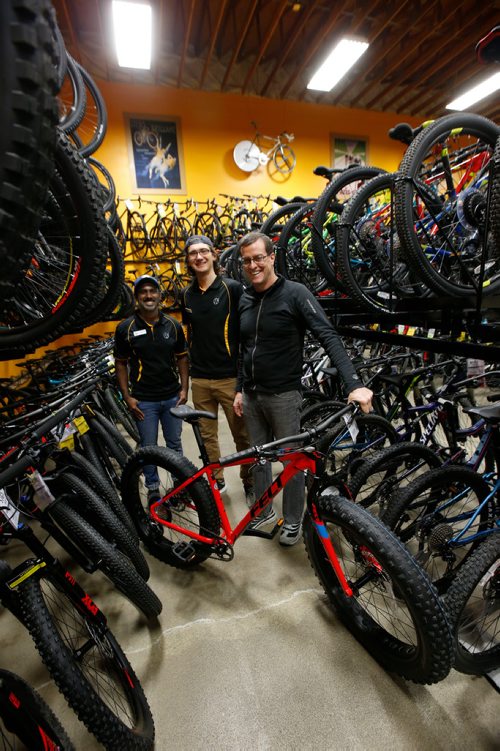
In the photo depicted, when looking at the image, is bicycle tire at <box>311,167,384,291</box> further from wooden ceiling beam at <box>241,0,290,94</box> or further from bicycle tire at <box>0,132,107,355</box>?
wooden ceiling beam at <box>241,0,290,94</box>

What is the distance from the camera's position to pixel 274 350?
1.91 metres

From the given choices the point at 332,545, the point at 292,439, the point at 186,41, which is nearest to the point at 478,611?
the point at 332,545

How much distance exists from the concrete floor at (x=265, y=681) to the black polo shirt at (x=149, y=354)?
122 cm

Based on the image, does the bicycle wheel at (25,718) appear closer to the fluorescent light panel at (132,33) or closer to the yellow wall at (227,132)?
the yellow wall at (227,132)

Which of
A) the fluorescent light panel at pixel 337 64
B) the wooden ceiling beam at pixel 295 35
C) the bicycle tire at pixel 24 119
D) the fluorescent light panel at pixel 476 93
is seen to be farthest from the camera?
the fluorescent light panel at pixel 476 93

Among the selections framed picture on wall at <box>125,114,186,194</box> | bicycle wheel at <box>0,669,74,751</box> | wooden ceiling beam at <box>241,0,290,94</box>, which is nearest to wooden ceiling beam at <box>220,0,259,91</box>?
wooden ceiling beam at <box>241,0,290,94</box>

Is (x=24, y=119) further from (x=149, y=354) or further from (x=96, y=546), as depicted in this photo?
(x=149, y=354)

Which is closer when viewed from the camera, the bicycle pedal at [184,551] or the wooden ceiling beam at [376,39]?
the bicycle pedal at [184,551]

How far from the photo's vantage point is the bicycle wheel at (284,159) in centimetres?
692

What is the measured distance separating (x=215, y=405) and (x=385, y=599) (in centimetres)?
162

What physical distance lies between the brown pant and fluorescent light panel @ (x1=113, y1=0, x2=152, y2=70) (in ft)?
16.1

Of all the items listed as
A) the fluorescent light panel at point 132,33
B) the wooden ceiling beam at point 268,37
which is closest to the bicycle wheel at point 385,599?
the fluorescent light panel at point 132,33

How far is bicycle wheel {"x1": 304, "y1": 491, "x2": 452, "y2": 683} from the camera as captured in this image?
1.12m

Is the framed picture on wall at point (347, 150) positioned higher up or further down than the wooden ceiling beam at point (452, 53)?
further down
